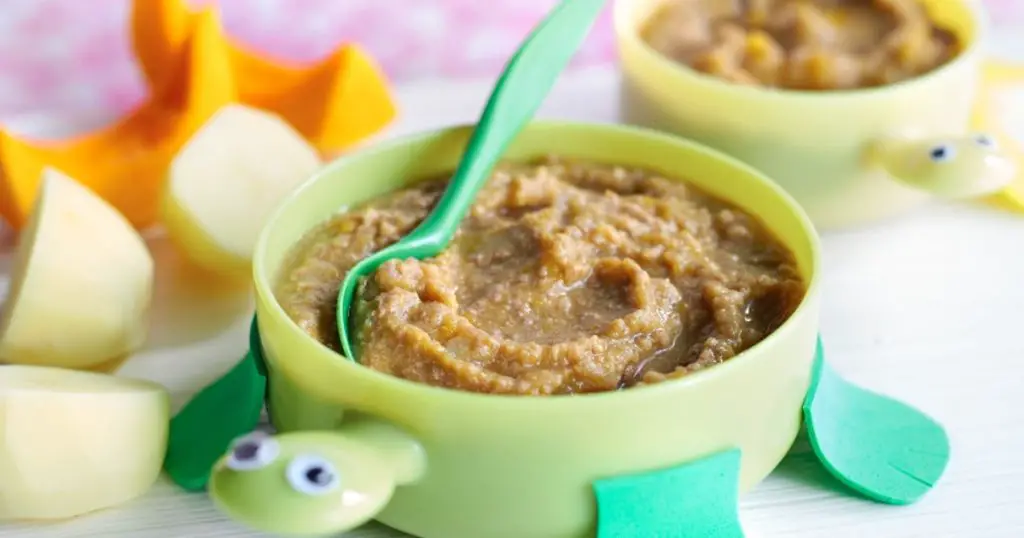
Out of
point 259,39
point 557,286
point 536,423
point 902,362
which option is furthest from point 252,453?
point 259,39

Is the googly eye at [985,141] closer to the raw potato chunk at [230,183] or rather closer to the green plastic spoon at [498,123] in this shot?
the green plastic spoon at [498,123]

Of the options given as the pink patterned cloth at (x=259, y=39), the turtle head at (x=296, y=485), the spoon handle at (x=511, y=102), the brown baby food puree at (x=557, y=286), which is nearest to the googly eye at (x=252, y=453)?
the turtle head at (x=296, y=485)

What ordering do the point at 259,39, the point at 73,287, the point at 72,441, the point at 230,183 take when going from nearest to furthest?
the point at 72,441 → the point at 73,287 → the point at 230,183 → the point at 259,39

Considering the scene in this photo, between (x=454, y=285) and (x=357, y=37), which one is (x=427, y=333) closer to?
(x=454, y=285)

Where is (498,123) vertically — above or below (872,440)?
above

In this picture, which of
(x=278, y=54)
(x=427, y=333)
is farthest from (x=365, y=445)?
(x=278, y=54)

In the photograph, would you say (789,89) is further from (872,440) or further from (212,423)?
(212,423)

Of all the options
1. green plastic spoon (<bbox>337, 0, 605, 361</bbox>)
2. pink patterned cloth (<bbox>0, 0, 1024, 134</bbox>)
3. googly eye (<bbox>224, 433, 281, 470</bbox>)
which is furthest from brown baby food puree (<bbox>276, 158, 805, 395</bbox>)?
pink patterned cloth (<bbox>0, 0, 1024, 134</bbox>)
